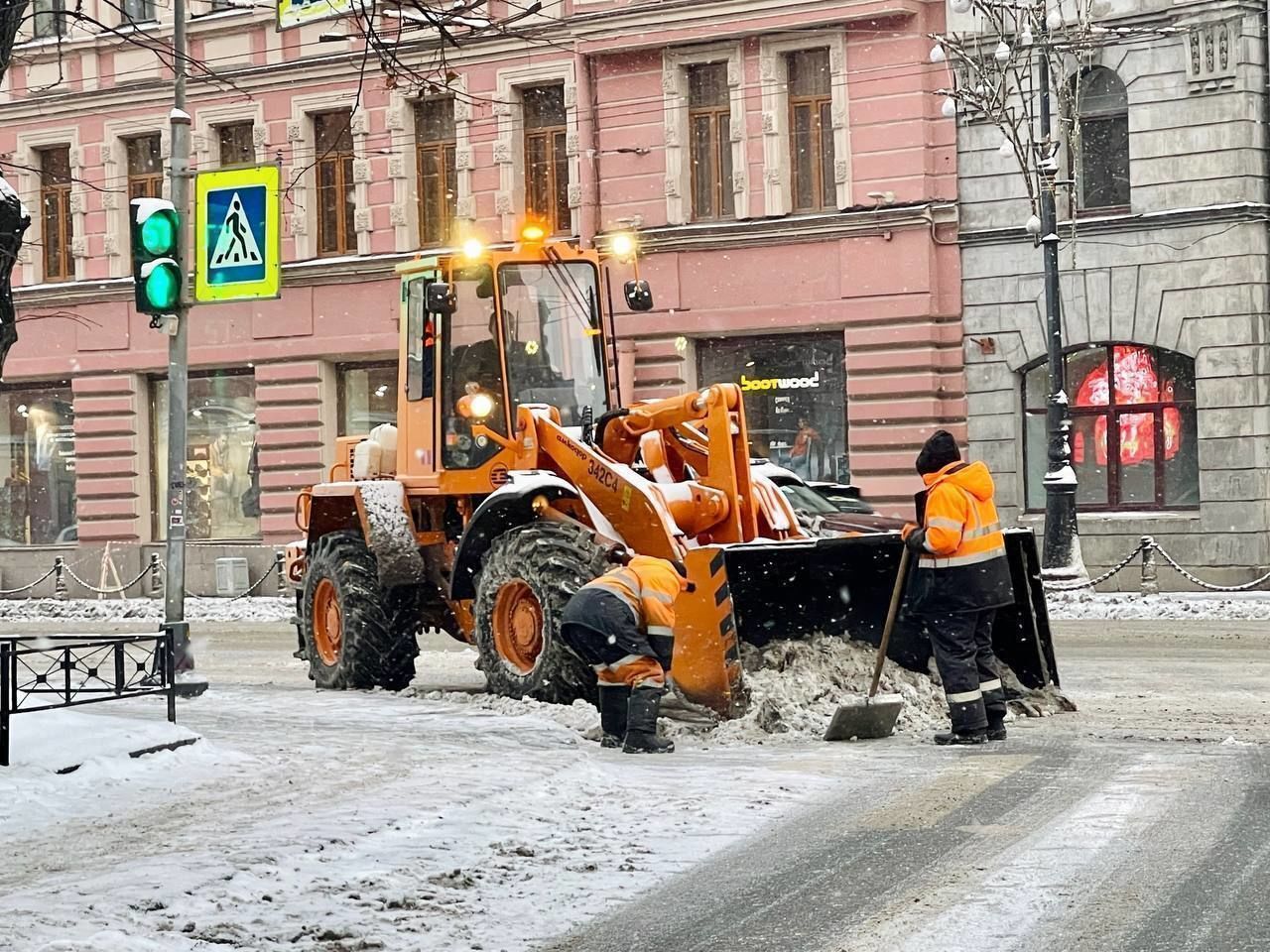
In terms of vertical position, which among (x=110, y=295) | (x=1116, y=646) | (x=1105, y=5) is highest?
(x=1105, y=5)

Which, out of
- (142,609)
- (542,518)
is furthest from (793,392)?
(542,518)

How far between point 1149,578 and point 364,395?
12.2 meters

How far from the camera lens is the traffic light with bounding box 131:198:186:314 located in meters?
14.1

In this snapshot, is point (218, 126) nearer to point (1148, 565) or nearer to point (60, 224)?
point (60, 224)

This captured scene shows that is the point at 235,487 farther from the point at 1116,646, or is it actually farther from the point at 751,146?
the point at 1116,646

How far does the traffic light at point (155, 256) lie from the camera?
1411cm

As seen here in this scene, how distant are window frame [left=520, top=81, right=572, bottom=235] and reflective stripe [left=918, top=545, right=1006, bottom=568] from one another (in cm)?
1842

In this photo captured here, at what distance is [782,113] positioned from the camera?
91.2ft

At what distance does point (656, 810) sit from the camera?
9.01 m

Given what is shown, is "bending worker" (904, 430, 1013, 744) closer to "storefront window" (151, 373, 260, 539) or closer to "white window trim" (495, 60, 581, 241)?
"white window trim" (495, 60, 581, 241)

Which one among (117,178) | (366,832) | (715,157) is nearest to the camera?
(366,832)

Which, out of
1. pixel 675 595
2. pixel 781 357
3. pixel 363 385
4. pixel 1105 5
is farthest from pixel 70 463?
pixel 675 595

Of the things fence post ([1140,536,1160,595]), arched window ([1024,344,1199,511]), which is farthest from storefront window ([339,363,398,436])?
fence post ([1140,536,1160,595])

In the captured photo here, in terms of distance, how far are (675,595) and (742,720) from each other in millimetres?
792
